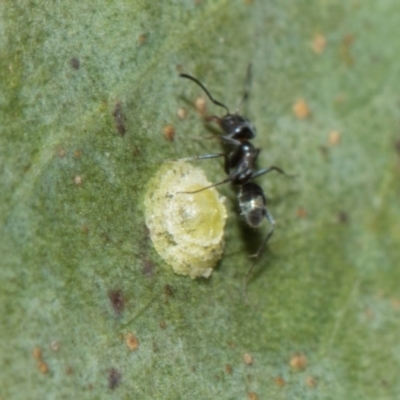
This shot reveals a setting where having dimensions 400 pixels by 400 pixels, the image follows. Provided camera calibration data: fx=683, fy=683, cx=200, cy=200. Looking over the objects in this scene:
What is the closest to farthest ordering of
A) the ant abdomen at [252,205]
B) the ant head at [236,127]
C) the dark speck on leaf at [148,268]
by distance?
1. the dark speck on leaf at [148,268]
2. the ant abdomen at [252,205]
3. the ant head at [236,127]

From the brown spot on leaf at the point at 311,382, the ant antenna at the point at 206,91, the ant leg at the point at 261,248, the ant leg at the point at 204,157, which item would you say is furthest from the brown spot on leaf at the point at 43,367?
the ant antenna at the point at 206,91

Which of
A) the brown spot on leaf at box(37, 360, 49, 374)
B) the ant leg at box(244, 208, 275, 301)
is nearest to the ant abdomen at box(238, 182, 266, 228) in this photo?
the ant leg at box(244, 208, 275, 301)

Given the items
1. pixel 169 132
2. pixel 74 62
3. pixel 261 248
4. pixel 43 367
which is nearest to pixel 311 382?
pixel 261 248

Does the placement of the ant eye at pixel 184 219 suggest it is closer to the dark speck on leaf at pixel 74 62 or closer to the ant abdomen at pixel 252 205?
the ant abdomen at pixel 252 205

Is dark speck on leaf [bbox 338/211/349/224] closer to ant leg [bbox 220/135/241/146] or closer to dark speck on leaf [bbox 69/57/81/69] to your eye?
ant leg [bbox 220/135/241/146]

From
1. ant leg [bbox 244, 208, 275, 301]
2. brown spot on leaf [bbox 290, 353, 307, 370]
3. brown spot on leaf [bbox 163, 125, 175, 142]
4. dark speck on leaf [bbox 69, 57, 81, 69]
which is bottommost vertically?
brown spot on leaf [bbox 290, 353, 307, 370]

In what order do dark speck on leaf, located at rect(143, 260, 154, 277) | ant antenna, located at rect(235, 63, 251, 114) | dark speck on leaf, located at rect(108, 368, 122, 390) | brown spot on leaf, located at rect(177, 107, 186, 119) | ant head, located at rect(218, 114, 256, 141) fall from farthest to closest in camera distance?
1. ant antenna, located at rect(235, 63, 251, 114)
2. ant head, located at rect(218, 114, 256, 141)
3. brown spot on leaf, located at rect(177, 107, 186, 119)
4. dark speck on leaf, located at rect(143, 260, 154, 277)
5. dark speck on leaf, located at rect(108, 368, 122, 390)

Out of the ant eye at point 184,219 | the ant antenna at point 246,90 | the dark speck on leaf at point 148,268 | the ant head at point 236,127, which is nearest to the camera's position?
the dark speck on leaf at point 148,268

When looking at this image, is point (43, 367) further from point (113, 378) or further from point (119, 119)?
point (119, 119)
